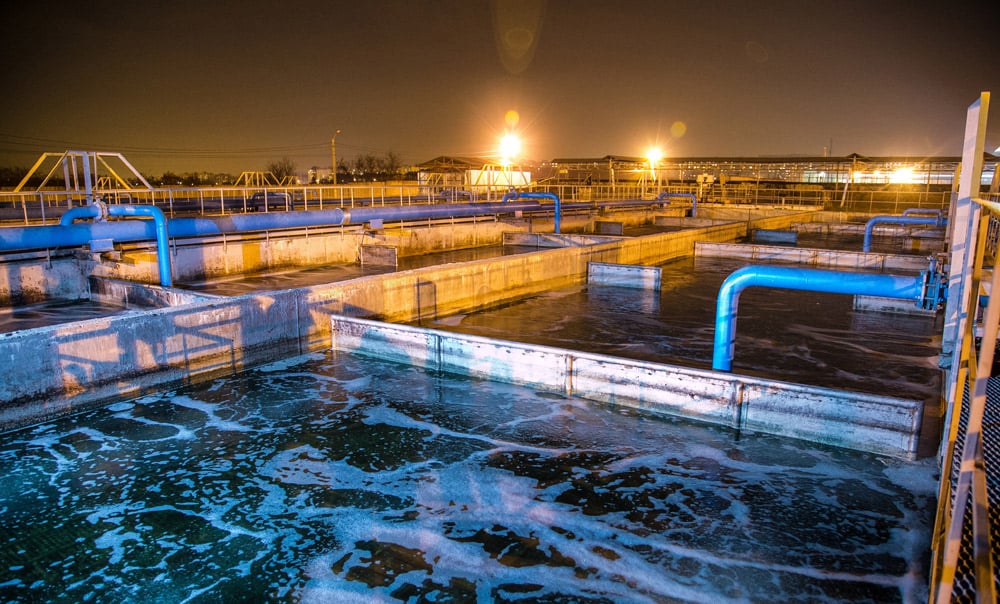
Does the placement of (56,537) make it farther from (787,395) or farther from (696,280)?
(696,280)

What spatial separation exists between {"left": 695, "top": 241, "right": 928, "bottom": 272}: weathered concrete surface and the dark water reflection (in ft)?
40.1

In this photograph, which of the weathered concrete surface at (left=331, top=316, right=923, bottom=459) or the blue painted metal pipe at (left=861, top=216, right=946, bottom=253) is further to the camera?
the blue painted metal pipe at (left=861, top=216, right=946, bottom=253)

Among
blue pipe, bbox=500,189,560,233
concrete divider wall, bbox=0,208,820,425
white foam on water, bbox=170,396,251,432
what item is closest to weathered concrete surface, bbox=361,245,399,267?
concrete divider wall, bbox=0,208,820,425

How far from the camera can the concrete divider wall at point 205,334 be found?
7.13m

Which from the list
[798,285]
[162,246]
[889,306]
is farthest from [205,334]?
[889,306]

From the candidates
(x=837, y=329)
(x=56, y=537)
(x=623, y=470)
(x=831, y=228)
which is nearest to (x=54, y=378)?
(x=56, y=537)

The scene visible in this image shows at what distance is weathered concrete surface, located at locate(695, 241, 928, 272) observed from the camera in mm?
16500

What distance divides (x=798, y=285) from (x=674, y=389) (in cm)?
183

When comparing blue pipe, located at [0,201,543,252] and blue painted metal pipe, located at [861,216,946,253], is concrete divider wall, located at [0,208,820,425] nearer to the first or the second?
blue pipe, located at [0,201,543,252]

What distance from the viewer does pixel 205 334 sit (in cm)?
876

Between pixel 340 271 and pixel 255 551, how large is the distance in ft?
36.0

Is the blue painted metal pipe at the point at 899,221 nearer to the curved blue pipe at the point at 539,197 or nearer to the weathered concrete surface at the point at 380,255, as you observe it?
the curved blue pipe at the point at 539,197

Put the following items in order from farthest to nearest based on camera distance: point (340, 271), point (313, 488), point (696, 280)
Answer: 1. point (696, 280)
2. point (340, 271)
3. point (313, 488)

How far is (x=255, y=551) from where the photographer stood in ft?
16.0
